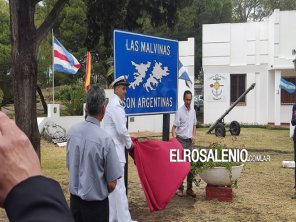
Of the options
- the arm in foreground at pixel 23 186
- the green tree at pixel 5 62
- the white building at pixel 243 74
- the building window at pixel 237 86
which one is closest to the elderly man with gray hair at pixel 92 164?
the arm in foreground at pixel 23 186

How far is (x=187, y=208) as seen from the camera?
7008 millimetres

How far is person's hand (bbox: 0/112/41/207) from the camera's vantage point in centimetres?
92

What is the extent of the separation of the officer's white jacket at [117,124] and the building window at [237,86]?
20.1m

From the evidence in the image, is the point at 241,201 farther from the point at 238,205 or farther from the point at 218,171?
the point at 218,171

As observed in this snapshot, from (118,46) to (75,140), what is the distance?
7.92ft

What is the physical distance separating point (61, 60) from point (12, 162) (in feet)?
49.7

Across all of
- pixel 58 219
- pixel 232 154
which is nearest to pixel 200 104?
pixel 232 154

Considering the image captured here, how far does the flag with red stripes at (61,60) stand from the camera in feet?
51.0

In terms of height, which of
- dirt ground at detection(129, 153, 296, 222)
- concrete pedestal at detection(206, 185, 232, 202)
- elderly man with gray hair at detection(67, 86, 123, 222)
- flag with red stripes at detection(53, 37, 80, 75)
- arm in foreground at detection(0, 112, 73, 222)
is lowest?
dirt ground at detection(129, 153, 296, 222)

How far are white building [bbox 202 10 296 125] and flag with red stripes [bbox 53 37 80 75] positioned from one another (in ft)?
36.5

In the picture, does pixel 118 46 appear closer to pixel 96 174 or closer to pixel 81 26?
pixel 96 174

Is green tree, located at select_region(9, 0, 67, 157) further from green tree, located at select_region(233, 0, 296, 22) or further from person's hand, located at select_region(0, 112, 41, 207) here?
green tree, located at select_region(233, 0, 296, 22)

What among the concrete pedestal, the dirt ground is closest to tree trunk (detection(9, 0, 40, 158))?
the dirt ground

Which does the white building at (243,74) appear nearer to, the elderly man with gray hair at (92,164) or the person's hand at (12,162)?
the elderly man with gray hair at (92,164)
